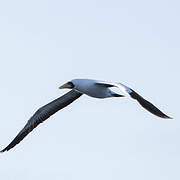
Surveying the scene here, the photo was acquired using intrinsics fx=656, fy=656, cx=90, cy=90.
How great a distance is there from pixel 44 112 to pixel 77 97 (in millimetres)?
1791

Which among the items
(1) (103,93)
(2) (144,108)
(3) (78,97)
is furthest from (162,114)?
(3) (78,97)

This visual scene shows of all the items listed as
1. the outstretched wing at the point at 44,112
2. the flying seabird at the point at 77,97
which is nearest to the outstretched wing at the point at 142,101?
the flying seabird at the point at 77,97

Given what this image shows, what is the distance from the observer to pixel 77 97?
106ft

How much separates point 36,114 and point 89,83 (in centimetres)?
747

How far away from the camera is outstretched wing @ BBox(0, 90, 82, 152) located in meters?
32.2

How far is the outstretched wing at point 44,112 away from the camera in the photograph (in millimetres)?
32219

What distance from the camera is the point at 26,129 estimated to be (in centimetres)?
3231

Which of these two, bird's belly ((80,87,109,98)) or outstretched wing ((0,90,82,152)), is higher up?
bird's belly ((80,87,109,98))

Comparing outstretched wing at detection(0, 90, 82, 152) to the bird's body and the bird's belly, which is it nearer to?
Answer: the bird's body

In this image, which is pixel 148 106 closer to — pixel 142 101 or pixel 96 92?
pixel 142 101

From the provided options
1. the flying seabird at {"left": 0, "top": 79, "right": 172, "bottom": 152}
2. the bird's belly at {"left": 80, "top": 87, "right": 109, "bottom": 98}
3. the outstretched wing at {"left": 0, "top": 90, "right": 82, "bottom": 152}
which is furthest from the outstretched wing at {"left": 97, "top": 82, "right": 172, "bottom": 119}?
the outstretched wing at {"left": 0, "top": 90, "right": 82, "bottom": 152}

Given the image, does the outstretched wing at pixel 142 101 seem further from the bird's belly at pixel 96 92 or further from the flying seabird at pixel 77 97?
the bird's belly at pixel 96 92

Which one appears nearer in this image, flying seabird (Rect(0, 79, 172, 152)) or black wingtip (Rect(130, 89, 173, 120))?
black wingtip (Rect(130, 89, 173, 120))

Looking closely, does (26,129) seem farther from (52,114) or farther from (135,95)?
(135,95)
